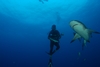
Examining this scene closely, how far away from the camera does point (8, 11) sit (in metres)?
32.6

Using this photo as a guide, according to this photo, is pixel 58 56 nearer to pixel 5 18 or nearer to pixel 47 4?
pixel 5 18

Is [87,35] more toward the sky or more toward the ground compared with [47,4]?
more toward the ground

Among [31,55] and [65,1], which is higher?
[31,55]

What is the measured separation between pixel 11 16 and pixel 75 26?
3530cm

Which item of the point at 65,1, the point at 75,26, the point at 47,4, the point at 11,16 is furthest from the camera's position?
the point at 11,16

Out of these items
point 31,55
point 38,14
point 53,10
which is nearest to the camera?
point 53,10

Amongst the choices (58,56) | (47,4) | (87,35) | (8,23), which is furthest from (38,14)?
(58,56)

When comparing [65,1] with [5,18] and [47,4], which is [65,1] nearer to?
[47,4]

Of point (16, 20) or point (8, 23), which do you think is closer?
point (16, 20)

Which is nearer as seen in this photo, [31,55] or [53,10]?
[53,10]

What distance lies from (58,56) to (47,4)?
98.7m

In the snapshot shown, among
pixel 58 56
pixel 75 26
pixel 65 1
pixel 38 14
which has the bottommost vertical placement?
pixel 75 26

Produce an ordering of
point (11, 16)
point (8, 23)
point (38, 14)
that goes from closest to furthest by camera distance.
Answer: point (38, 14) → point (11, 16) → point (8, 23)

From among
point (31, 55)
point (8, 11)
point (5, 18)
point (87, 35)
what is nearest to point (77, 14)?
point (8, 11)
